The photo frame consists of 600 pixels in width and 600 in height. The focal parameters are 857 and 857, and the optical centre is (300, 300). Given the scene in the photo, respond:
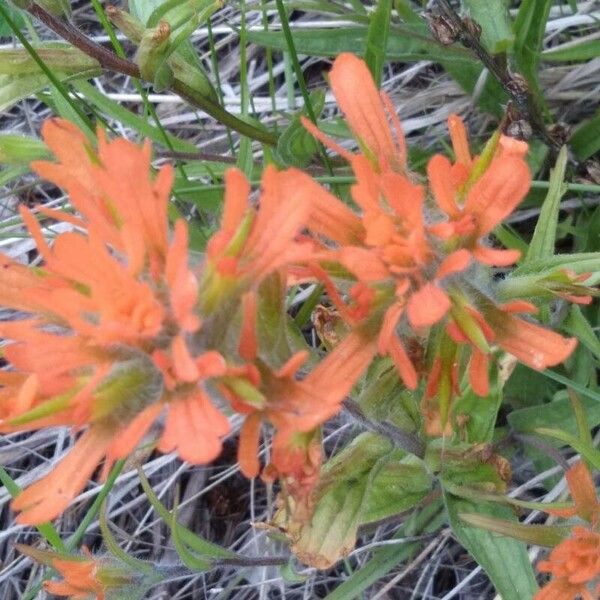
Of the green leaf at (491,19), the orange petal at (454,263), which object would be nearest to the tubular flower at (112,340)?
the orange petal at (454,263)

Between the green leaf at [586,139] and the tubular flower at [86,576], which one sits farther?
the green leaf at [586,139]

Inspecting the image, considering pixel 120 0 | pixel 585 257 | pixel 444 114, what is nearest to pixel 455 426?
pixel 585 257

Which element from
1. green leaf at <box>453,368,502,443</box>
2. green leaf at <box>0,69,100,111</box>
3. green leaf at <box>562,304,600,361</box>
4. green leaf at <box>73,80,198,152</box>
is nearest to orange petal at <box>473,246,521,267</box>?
green leaf at <box>562,304,600,361</box>

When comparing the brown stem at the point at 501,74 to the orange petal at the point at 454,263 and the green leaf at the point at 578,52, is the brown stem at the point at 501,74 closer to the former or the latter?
the green leaf at the point at 578,52

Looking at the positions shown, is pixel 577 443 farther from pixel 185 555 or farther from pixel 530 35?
pixel 530 35

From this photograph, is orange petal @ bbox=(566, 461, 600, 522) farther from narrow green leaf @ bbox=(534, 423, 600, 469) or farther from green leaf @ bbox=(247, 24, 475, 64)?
green leaf @ bbox=(247, 24, 475, 64)

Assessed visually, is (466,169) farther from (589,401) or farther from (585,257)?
(589,401)

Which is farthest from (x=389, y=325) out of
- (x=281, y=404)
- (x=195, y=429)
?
(x=195, y=429)
